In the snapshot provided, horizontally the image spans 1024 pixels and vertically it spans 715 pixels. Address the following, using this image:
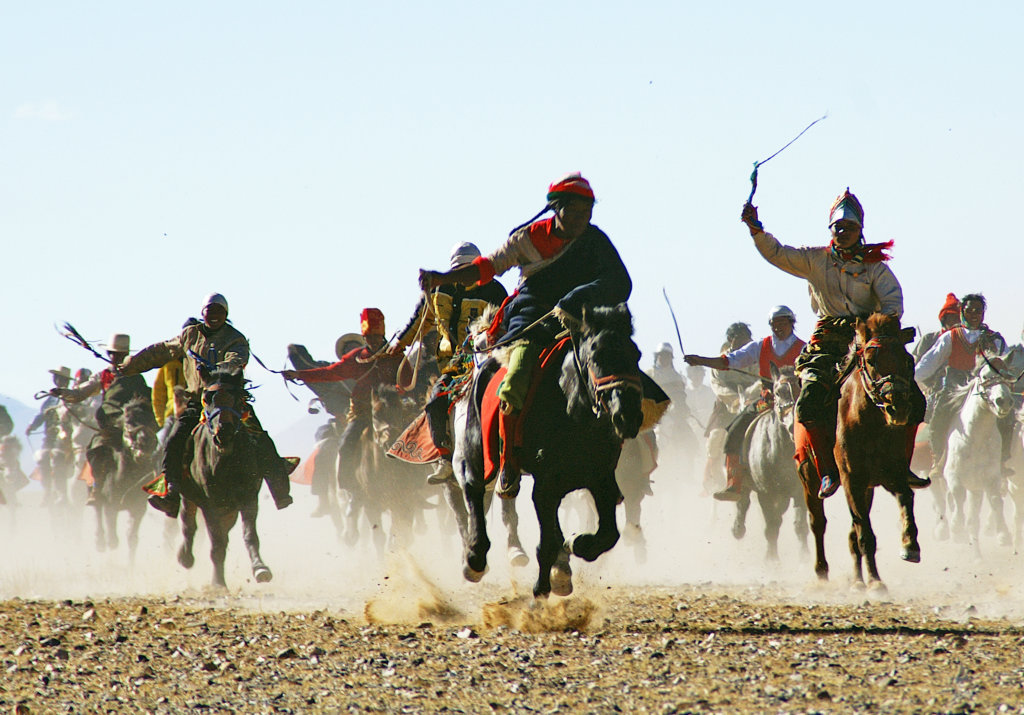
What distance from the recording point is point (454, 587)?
1256cm

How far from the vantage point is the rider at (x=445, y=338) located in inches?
431

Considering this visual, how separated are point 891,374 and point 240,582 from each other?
757cm

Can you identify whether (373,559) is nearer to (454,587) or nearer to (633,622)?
(454,587)

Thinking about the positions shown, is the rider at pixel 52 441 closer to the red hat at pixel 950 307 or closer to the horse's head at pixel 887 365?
the red hat at pixel 950 307

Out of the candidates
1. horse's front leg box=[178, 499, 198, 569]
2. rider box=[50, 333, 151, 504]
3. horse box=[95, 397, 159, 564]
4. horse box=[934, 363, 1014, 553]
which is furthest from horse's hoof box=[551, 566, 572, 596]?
rider box=[50, 333, 151, 504]

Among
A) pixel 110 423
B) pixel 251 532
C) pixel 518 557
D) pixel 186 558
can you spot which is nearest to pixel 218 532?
pixel 251 532

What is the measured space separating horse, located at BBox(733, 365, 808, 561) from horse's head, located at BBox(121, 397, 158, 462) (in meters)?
7.83

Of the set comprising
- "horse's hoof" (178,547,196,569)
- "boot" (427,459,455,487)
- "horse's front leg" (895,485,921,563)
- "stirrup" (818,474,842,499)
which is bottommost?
"horse's front leg" (895,485,921,563)

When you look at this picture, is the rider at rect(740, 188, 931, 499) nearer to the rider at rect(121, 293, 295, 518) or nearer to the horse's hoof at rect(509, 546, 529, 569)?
the horse's hoof at rect(509, 546, 529, 569)

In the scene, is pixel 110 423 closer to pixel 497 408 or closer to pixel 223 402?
pixel 223 402

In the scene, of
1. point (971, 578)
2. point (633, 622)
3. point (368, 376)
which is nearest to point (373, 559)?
point (368, 376)

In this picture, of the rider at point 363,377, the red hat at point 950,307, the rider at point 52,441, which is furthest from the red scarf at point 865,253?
the rider at point 52,441

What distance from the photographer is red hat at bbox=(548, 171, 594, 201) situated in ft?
31.5

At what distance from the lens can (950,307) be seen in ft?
61.1
